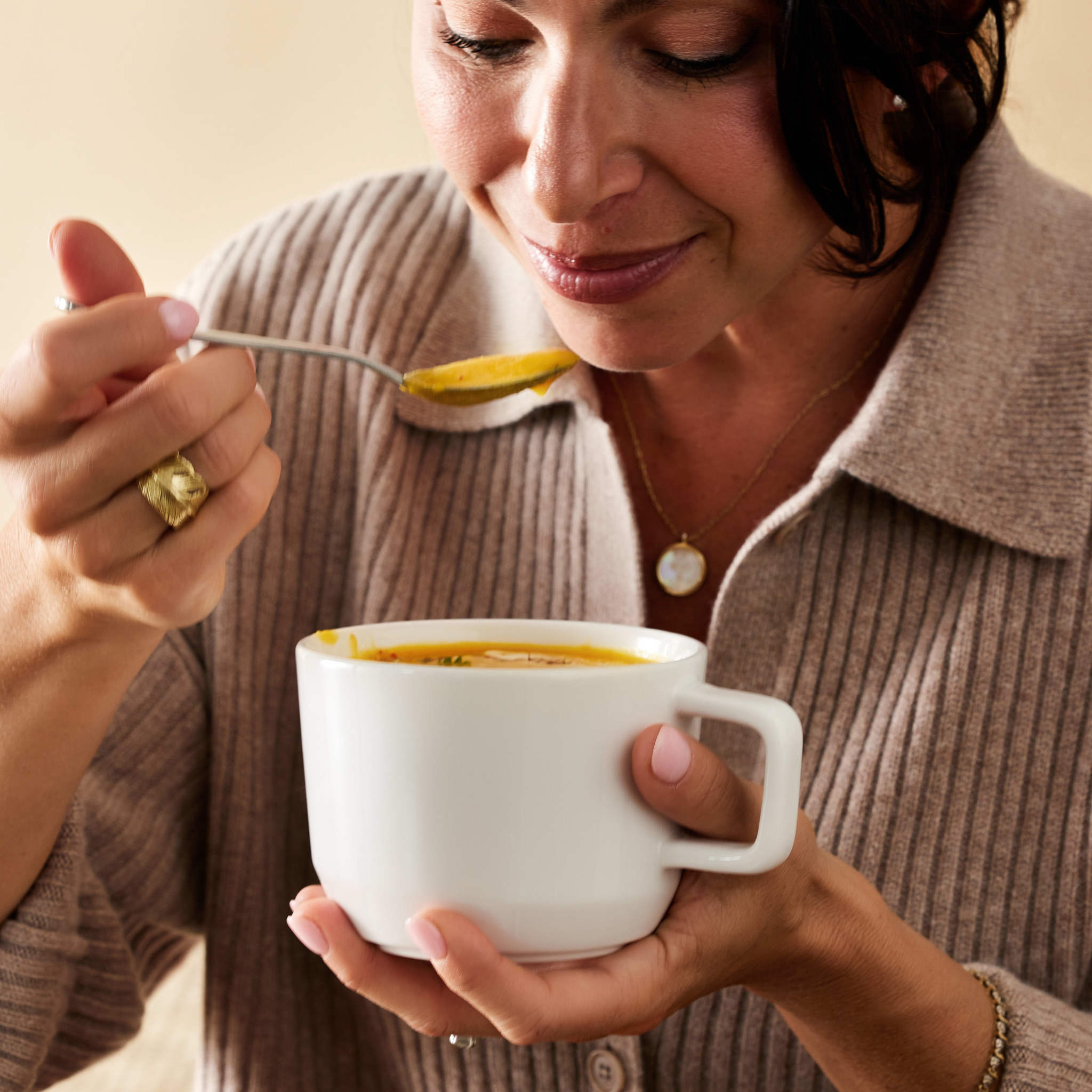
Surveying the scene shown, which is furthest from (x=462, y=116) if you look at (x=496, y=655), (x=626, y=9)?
(x=496, y=655)

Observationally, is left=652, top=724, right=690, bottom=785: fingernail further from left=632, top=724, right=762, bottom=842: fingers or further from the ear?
the ear

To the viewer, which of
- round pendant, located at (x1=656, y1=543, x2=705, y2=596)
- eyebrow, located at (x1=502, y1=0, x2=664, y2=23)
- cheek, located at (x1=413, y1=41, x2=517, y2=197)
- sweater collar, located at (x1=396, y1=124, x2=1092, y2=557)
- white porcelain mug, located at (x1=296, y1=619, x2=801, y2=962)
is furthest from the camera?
round pendant, located at (x1=656, y1=543, x2=705, y2=596)

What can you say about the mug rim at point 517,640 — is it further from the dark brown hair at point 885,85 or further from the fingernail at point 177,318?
the dark brown hair at point 885,85

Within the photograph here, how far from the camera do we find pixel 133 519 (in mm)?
522

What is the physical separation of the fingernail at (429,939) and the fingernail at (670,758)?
4.6 inches

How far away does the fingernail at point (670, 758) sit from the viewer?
0.47 meters

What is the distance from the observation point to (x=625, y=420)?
1.02 m

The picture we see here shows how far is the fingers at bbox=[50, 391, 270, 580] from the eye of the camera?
521 mm

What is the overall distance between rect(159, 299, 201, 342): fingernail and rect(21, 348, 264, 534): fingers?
15 millimetres

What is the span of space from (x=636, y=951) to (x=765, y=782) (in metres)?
0.12

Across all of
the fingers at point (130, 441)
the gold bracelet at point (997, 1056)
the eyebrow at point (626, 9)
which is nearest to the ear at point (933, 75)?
the eyebrow at point (626, 9)

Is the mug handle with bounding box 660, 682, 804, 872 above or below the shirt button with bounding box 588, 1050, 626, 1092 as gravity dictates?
above

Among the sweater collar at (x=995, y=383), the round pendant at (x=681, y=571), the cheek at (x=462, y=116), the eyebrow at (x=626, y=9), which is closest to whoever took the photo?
the eyebrow at (x=626, y=9)

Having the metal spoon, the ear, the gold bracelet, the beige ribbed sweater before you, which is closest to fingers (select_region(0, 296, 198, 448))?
the metal spoon
